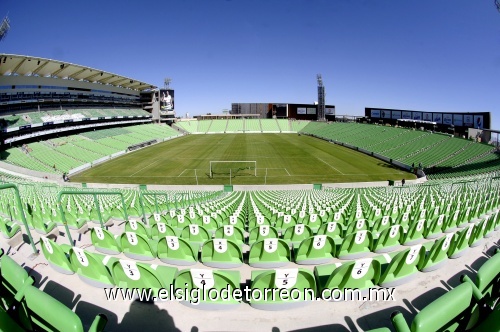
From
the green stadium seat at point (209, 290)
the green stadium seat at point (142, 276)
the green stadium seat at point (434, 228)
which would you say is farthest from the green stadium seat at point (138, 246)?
the green stadium seat at point (434, 228)

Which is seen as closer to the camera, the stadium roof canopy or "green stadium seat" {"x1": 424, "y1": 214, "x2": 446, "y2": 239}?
"green stadium seat" {"x1": 424, "y1": 214, "x2": 446, "y2": 239}

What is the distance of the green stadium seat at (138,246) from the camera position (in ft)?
18.6

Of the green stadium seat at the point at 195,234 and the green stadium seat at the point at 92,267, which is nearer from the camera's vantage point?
the green stadium seat at the point at 92,267

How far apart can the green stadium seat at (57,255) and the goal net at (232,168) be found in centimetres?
3005

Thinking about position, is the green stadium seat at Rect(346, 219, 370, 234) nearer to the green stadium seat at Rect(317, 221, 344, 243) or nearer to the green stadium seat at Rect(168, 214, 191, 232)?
the green stadium seat at Rect(317, 221, 344, 243)

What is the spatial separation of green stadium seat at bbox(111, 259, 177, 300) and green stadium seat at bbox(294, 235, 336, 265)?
8.27ft

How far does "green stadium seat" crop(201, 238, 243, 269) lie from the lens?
5164mm

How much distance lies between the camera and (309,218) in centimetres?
838

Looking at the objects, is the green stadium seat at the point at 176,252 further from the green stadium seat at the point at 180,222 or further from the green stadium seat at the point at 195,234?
the green stadium seat at the point at 180,222

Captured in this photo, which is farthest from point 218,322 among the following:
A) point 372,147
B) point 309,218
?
point 372,147

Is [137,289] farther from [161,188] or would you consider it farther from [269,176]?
[269,176]

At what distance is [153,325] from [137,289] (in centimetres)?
71

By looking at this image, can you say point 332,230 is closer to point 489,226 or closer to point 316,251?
point 316,251

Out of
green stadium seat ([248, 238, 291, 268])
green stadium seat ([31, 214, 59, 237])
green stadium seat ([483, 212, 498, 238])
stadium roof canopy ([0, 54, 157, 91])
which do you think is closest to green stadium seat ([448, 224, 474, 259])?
green stadium seat ([483, 212, 498, 238])
